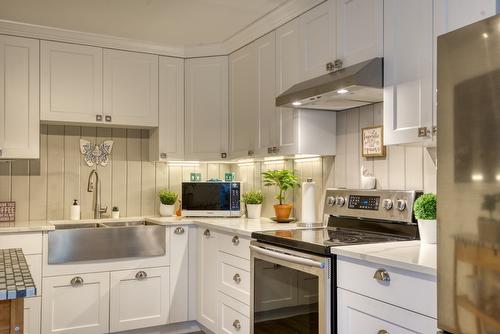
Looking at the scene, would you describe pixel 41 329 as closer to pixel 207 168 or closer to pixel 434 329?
pixel 207 168

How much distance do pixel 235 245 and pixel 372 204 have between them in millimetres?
898

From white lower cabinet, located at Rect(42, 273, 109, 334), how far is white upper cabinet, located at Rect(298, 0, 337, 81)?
1.99 m

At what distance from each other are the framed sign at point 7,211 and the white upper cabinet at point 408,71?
2830 millimetres

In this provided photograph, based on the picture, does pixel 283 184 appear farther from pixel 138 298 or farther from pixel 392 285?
pixel 392 285

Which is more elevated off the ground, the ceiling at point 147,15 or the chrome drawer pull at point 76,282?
the ceiling at point 147,15

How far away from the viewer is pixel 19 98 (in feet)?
11.0

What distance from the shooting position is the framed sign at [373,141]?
2689mm

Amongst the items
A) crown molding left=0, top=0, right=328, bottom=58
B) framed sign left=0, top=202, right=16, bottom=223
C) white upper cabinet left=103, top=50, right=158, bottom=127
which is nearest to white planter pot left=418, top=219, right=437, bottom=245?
crown molding left=0, top=0, right=328, bottom=58

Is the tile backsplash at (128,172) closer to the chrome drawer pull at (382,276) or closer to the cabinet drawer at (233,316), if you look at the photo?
the cabinet drawer at (233,316)

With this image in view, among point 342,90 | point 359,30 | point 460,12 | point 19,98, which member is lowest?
point 342,90

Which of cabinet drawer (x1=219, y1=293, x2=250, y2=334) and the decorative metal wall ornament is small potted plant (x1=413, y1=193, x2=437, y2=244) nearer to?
cabinet drawer (x1=219, y1=293, x2=250, y2=334)

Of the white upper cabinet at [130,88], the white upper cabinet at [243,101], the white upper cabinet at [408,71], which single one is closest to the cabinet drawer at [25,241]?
the white upper cabinet at [130,88]

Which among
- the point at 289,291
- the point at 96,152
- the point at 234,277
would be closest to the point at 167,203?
the point at 96,152

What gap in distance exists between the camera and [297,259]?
2.21 metres
